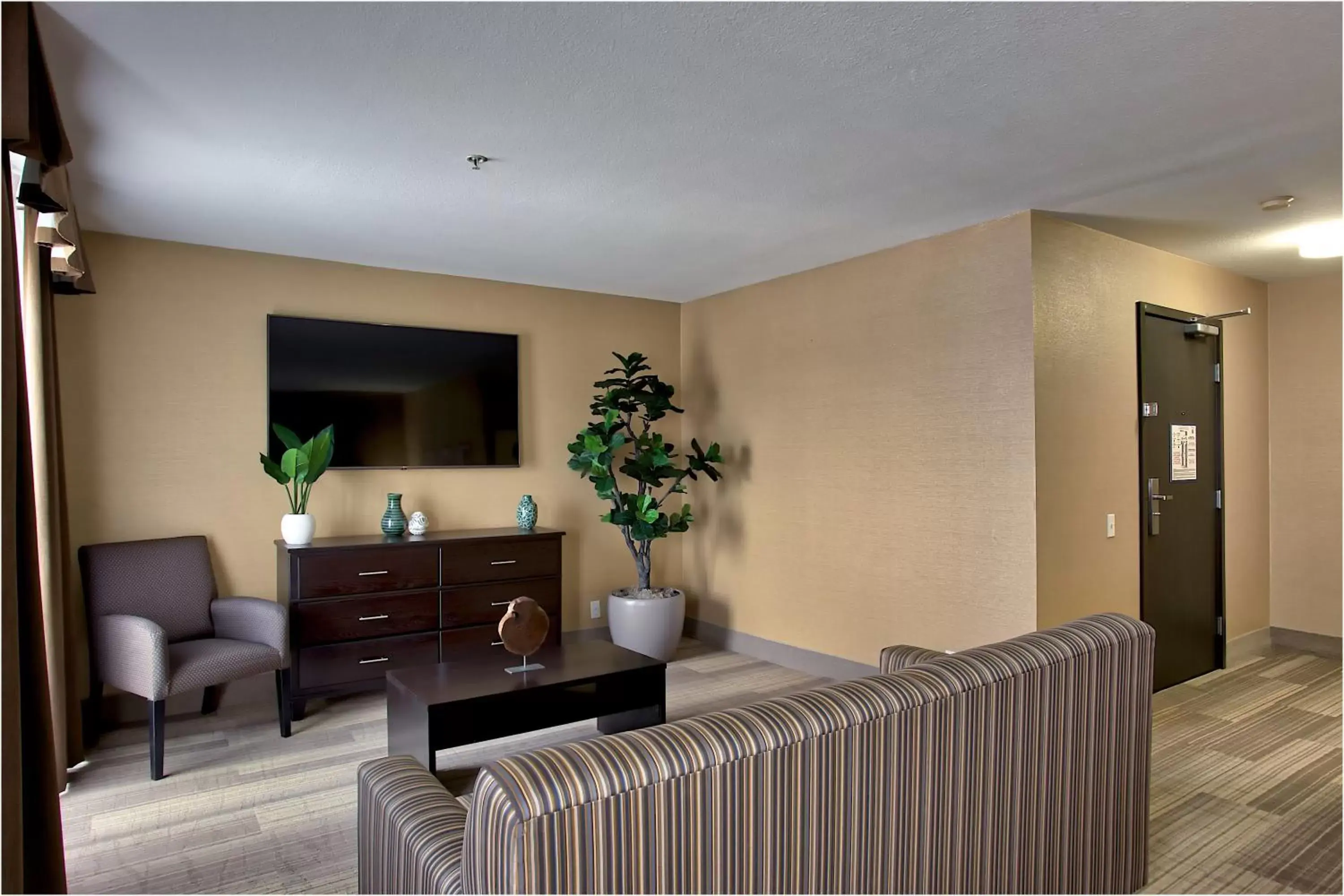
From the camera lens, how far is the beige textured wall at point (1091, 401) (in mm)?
3887

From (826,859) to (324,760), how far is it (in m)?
2.81

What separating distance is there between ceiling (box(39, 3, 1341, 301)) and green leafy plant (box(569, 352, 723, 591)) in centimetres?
130

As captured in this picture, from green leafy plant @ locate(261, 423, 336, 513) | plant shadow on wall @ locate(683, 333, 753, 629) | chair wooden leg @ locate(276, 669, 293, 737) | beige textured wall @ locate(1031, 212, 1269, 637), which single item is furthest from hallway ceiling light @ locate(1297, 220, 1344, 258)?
chair wooden leg @ locate(276, 669, 293, 737)

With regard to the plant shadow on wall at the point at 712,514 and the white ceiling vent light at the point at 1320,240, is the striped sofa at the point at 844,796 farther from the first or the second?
the plant shadow on wall at the point at 712,514

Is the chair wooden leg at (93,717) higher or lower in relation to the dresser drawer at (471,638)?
lower

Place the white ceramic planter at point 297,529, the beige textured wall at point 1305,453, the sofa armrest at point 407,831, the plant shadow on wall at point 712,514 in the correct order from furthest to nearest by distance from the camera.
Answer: the plant shadow on wall at point 712,514 → the beige textured wall at point 1305,453 → the white ceramic planter at point 297,529 → the sofa armrest at point 407,831

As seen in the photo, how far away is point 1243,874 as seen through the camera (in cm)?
261

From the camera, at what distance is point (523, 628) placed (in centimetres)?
319

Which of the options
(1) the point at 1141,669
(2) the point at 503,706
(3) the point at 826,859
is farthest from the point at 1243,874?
(2) the point at 503,706

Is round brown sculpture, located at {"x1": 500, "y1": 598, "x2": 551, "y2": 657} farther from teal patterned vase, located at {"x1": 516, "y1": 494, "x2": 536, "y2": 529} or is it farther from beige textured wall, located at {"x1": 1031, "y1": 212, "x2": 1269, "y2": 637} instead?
beige textured wall, located at {"x1": 1031, "y1": 212, "x2": 1269, "y2": 637}

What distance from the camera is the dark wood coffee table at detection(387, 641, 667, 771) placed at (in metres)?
2.98

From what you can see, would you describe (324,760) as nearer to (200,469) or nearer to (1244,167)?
(200,469)

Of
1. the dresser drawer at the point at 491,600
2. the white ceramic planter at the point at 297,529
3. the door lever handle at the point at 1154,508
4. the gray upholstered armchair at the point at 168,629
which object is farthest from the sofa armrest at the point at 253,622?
the door lever handle at the point at 1154,508

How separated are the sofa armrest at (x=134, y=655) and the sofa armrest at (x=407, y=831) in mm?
1810
